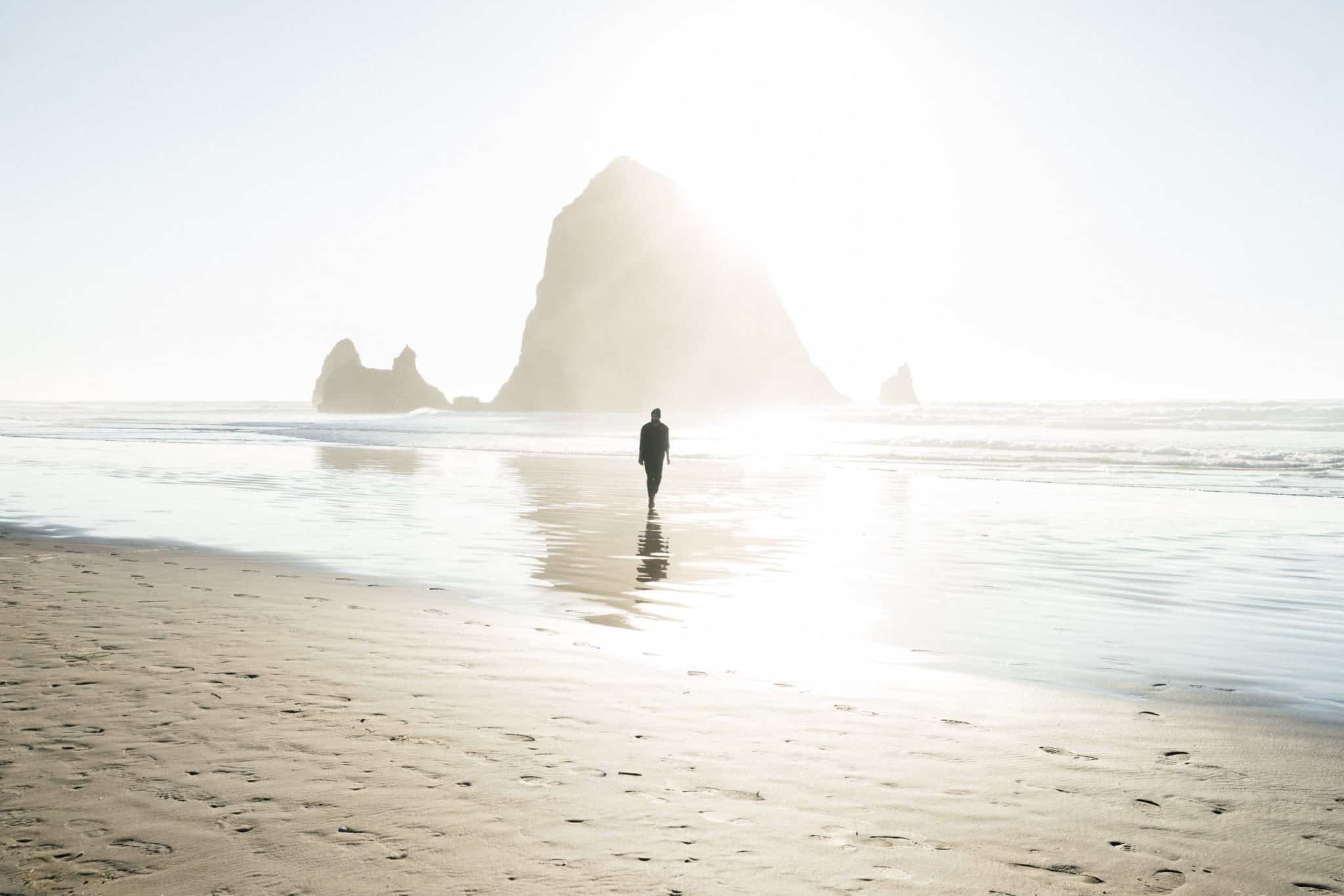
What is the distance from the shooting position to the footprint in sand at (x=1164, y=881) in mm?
3527

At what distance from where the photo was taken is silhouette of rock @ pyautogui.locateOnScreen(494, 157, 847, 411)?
15112 cm

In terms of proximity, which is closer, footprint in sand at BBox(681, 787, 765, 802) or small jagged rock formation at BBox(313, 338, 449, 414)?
footprint in sand at BBox(681, 787, 765, 802)

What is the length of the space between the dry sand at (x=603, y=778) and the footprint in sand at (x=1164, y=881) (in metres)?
0.01

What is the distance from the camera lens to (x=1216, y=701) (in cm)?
629

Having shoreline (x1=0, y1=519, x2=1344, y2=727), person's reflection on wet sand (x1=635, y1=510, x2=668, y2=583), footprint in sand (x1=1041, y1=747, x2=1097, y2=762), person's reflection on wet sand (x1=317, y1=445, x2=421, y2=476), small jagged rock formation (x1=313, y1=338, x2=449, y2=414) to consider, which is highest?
small jagged rock formation (x1=313, y1=338, x2=449, y2=414)

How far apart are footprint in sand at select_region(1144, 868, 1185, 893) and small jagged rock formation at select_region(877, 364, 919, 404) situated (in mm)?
183552

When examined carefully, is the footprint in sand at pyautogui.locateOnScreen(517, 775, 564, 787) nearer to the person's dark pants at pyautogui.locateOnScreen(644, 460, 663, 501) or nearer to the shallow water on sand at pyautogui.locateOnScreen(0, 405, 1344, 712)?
the shallow water on sand at pyautogui.locateOnScreen(0, 405, 1344, 712)

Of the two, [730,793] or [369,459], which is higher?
[369,459]

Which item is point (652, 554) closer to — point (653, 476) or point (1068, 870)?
point (653, 476)

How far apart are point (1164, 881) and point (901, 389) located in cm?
18500

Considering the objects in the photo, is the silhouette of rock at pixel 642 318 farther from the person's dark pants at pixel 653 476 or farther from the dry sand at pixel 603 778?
the dry sand at pixel 603 778

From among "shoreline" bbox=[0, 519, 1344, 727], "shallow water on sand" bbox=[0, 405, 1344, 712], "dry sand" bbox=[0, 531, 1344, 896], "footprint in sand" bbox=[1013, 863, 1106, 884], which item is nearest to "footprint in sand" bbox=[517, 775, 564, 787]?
"dry sand" bbox=[0, 531, 1344, 896]

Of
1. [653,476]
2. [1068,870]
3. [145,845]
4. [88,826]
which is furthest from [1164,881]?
[653,476]

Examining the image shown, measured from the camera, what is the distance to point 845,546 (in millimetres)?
14031
